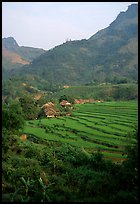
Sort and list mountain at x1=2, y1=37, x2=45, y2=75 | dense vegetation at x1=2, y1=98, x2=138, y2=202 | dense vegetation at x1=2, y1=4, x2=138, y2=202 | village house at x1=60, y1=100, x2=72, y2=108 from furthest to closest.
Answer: mountain at x1=2, y1=37, x2=45, y2=75
village house at x1=60, y1=100, x2=72, y2=108
dense vegetation at x1=2, y1=4, x2=138, y2=202
dense vegetation at x1=2, y1=98, x2=138, y2=202

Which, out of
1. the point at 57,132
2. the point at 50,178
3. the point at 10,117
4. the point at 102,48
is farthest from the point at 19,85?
the point at 102,48

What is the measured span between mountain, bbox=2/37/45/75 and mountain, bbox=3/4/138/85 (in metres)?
23.3

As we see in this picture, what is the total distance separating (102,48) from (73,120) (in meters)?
89.2

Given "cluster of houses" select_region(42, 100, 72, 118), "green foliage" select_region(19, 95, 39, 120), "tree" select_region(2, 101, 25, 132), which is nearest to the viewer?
"tree" select_region(2, 101, 25, 132)

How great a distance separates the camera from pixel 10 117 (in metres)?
16.7

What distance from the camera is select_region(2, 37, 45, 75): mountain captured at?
128m

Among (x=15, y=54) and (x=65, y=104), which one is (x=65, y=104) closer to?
(x=65, y=104)

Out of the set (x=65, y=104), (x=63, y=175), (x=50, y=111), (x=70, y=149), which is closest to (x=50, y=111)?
(x=50, y=111)

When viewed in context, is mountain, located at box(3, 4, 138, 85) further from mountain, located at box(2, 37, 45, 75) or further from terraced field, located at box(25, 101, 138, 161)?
terraced field, located at box(25, 101, 138, 161)

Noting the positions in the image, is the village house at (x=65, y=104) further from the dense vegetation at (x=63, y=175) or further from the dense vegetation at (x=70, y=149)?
the dense vegetation at (x=63, y=175)

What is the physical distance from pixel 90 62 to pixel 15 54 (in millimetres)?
53346

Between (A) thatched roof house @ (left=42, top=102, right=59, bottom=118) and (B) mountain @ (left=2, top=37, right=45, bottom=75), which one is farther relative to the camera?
(B) mountain @ (left=2, top=37, right=45, bottom=75)

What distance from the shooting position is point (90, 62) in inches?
4119

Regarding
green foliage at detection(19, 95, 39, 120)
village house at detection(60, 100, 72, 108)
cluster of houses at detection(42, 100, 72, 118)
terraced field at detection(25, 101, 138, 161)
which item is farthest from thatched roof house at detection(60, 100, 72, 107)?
terraced field at detection(25, 101, 138, 161)
